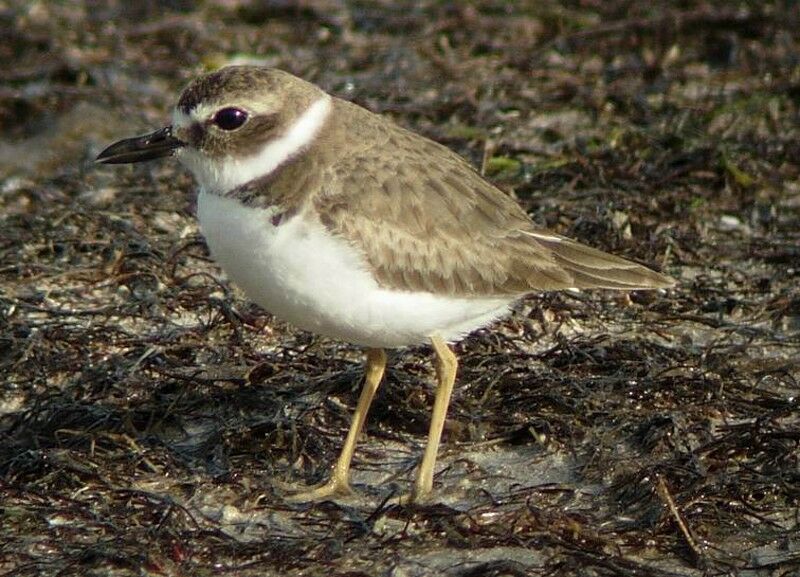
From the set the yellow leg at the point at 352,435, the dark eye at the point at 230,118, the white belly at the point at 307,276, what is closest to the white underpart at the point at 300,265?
the white belly at the point at 307,276

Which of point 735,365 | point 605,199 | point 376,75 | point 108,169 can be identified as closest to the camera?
point 735,365

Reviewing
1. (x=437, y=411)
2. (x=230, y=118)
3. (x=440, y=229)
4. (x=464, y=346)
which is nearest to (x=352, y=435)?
(x=437, y=411)

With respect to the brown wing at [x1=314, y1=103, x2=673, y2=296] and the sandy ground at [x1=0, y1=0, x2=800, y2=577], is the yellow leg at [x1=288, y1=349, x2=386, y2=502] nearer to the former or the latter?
the sandy ground at [x1=0, y1=0, x2=800, y2=577]

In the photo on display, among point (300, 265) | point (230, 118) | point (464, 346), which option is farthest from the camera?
point (464, 346)

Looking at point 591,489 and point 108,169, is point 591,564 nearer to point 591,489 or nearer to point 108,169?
point 591,489

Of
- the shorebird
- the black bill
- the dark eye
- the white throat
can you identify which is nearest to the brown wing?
the shorebird

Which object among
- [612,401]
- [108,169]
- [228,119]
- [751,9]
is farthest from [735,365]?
[751,9]

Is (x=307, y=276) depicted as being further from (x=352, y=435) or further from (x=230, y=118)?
(x=352, y=435)
